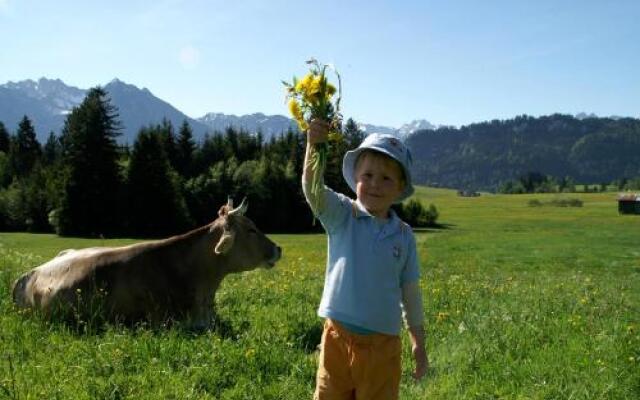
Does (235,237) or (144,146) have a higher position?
(144,146)

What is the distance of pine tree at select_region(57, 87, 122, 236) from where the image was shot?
2571 inches

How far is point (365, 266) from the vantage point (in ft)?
15.1

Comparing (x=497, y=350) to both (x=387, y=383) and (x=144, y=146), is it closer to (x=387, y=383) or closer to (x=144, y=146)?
(x=387, y=383)

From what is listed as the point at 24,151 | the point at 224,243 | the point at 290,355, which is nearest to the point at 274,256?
the point at 224,243

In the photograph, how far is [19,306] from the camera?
8.91 metres

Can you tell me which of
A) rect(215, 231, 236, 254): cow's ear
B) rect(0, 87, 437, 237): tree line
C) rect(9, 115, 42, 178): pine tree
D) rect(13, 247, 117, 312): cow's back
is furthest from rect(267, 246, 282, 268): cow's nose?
rect(9, 115, 42, 178): pine tree

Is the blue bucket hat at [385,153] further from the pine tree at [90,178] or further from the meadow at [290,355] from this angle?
the pine tree at [90,178]

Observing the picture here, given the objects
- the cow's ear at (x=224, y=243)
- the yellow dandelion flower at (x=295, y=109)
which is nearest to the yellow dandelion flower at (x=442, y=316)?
the cow's ear at (x=224, y=243)

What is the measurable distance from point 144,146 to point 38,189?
607 inches

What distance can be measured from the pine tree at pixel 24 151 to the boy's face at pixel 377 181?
98.2 m

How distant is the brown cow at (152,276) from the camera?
28.3 ft

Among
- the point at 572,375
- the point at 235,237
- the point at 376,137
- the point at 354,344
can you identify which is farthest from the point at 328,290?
the point at 235,237

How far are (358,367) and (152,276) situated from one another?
5.36m

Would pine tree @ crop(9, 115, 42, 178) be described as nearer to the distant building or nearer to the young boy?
the young boy
